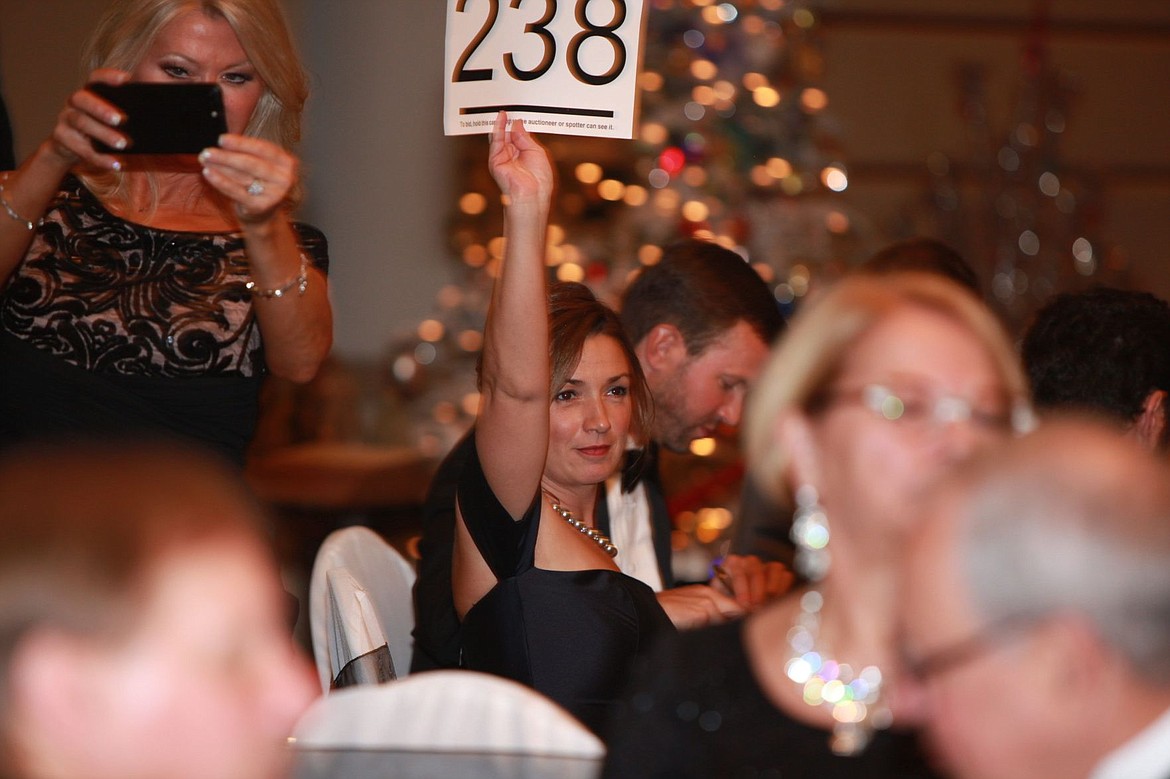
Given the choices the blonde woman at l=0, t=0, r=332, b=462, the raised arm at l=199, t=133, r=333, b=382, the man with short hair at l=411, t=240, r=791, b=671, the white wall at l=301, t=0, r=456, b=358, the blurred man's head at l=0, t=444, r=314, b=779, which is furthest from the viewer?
the white wall at l=301, t=0, r=456, b=358

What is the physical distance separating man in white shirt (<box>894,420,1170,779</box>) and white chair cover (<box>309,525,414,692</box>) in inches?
47.9

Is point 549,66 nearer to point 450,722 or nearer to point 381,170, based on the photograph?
point 450,722

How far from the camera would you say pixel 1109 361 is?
2428 millimetres

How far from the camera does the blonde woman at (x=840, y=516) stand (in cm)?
130

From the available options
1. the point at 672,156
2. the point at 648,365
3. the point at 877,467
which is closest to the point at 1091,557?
the point at 877,467

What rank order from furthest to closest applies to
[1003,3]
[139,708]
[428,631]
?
[1003,3]
[428,631]
[139,708]

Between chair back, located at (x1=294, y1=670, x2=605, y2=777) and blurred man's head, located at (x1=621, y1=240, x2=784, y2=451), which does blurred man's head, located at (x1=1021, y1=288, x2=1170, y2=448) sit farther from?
chair back, located at (x1=294, y1=670, x2=605, y2=777)

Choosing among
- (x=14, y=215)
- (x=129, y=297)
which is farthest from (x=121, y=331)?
(x=14, y=215)

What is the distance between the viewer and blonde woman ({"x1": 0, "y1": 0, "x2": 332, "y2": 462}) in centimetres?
213

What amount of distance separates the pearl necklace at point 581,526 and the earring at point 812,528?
2.97ft

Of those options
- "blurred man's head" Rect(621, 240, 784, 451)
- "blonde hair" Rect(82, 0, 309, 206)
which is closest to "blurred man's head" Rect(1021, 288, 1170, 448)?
"blurred man's head" Rect(621, 240, 784, 451)

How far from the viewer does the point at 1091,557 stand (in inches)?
37.4

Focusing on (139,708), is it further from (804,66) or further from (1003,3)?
(1003,3)

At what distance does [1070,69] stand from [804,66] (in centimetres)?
191
